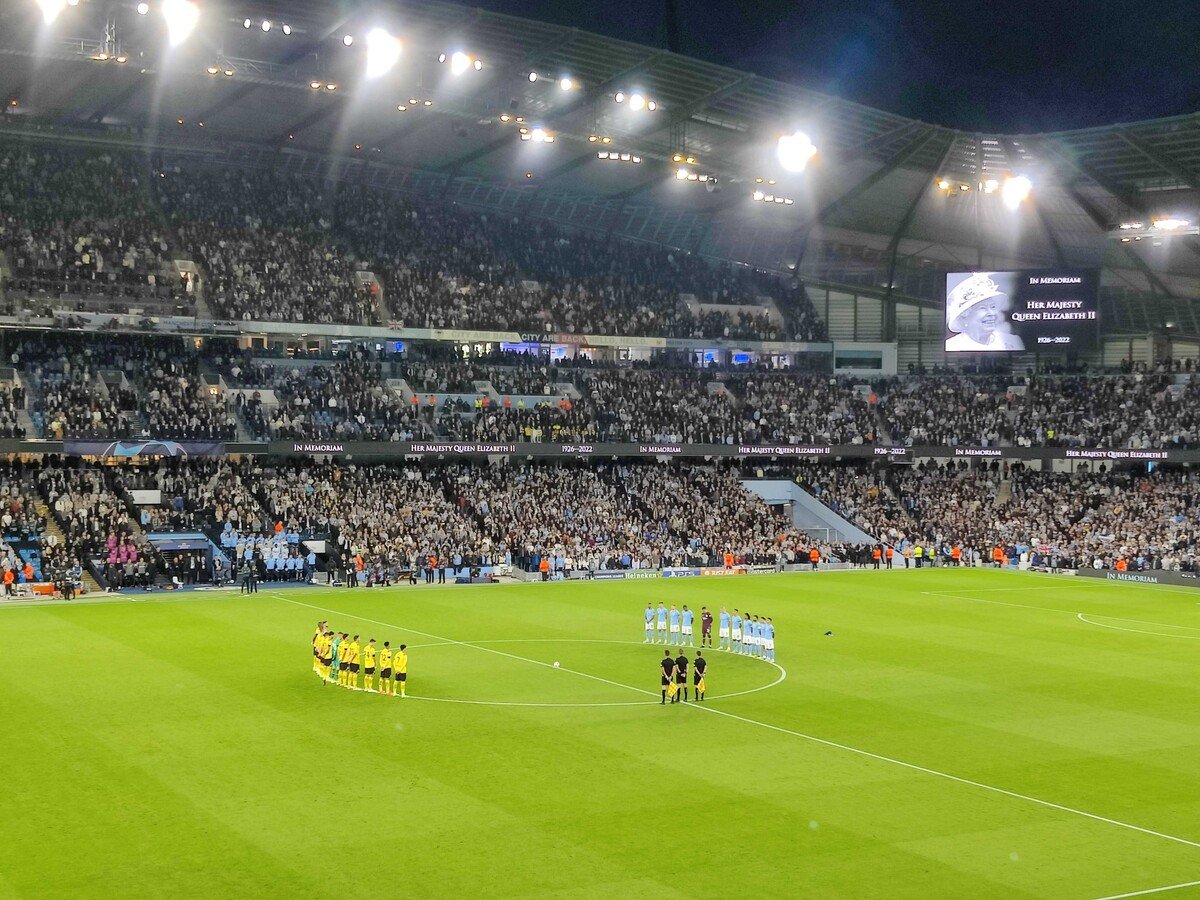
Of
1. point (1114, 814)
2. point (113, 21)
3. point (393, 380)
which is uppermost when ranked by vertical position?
point (113, 21)

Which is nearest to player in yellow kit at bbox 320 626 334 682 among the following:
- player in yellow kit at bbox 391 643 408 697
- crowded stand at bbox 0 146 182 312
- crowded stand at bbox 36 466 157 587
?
player in yellow kit at bbox 391 643 408 697

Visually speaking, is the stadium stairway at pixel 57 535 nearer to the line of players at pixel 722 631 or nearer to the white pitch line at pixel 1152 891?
the line of players at pixel 722 631

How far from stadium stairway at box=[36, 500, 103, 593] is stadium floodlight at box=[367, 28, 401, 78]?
66.8 feet

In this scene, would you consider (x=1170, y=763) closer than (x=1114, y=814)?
No

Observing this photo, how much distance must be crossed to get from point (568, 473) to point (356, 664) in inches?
1418

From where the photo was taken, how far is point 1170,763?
23.6 m

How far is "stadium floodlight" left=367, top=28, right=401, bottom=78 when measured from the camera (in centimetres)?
4828

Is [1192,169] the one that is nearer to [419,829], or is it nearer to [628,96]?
[628,96]

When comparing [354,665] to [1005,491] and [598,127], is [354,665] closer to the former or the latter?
[598,127]

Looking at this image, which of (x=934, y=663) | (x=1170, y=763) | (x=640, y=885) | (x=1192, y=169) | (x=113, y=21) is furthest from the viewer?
(x=1192, y=169)

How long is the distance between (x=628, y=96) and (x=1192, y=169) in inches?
984

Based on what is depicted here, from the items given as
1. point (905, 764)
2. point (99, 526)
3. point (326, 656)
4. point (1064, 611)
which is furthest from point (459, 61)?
point (905, 764)

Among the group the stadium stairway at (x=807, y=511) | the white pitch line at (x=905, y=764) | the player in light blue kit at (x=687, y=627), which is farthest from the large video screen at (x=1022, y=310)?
the white pitch line at (x=905, y=764)

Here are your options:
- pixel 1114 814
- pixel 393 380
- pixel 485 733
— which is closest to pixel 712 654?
pixel 485 733
